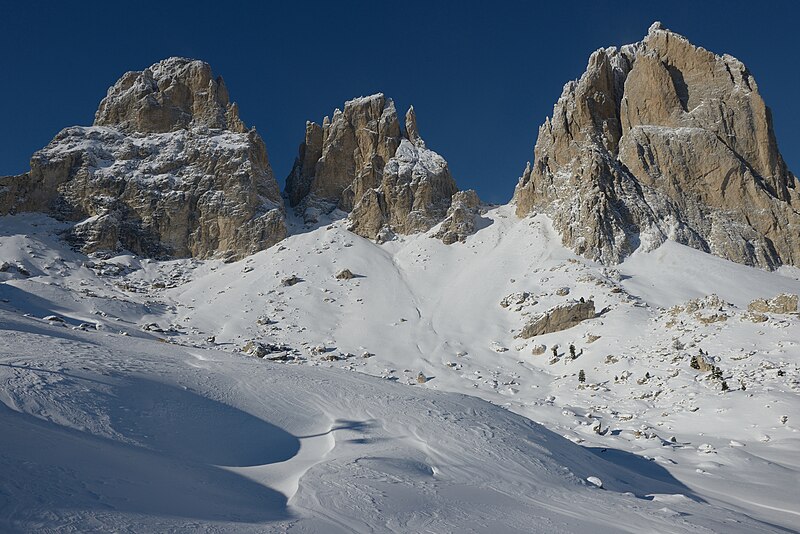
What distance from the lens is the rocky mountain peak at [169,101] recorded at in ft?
285

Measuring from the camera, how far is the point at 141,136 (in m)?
85.9

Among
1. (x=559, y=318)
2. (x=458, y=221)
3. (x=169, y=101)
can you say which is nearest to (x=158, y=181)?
(x=169, y=101)

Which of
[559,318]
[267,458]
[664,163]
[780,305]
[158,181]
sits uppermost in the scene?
[664,163]

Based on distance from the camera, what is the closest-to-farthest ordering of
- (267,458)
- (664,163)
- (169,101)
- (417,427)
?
(267,458) < (417,427) < (664,163) < (169,101)

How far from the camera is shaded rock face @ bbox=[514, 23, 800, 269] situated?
61125 mm

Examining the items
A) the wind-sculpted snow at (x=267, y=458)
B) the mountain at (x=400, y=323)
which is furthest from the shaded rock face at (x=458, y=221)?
the wind-sculpted snow at (x=267, y=458)

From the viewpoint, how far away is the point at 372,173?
86.9 m

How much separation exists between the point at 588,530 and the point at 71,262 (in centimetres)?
7595

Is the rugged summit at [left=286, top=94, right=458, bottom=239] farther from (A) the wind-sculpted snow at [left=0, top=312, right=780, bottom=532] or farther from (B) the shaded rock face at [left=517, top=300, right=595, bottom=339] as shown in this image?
(A) the wind-sculpted snow at [left=0, top=312, right=780, bottom=532]

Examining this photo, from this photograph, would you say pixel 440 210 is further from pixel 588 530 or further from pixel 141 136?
pixel 588 530

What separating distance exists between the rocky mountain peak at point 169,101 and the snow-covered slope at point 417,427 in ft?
166

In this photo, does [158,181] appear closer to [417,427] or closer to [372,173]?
[372,173]

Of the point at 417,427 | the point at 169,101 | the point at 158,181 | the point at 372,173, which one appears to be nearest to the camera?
the point at 417,427

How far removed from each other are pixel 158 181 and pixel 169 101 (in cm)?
1833
